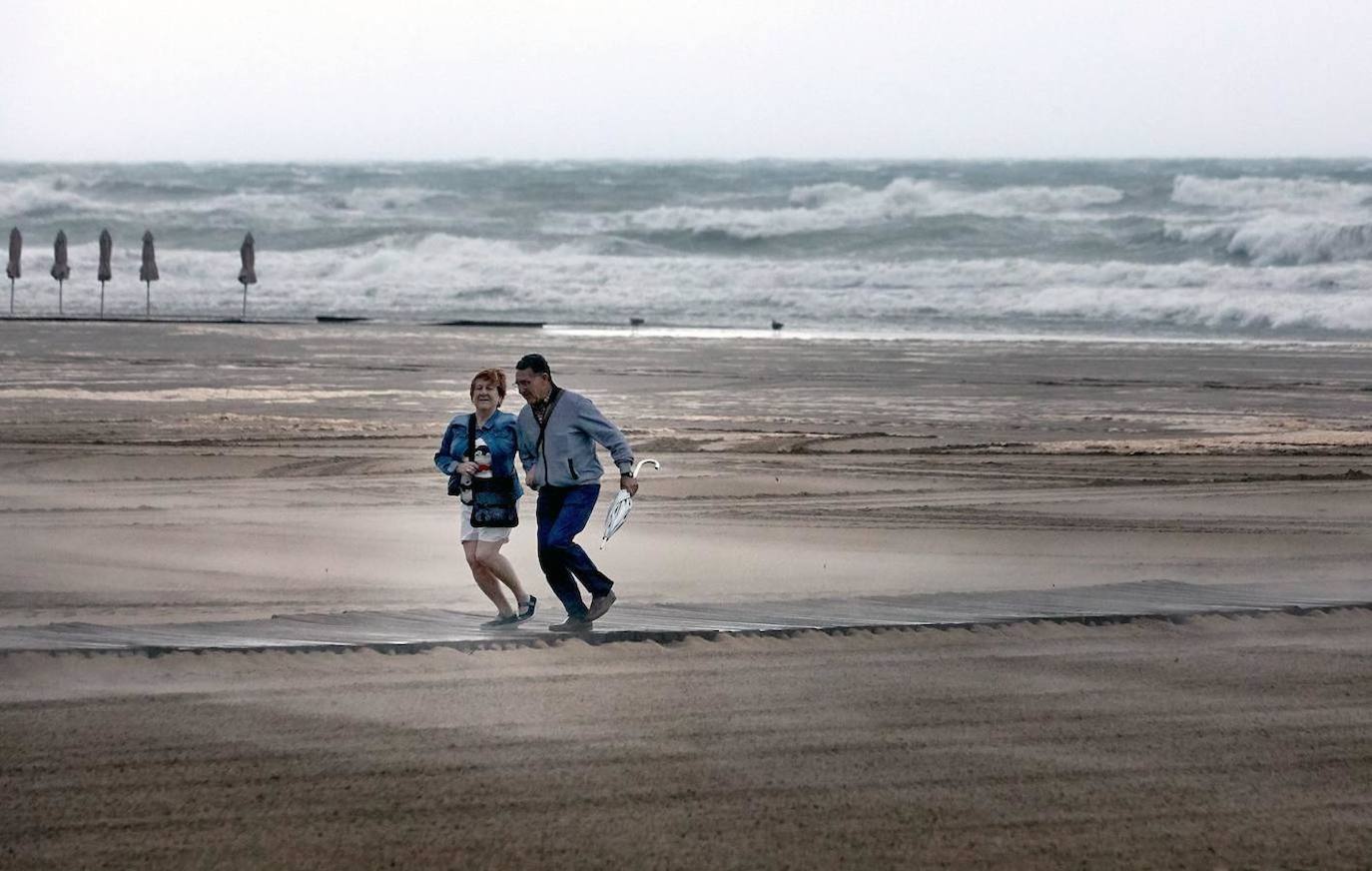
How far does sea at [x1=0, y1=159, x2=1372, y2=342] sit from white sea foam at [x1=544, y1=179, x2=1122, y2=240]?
6.3 inches

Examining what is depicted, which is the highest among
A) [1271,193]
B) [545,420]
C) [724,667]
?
[1271,193]

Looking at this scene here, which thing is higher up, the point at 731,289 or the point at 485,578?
the point at 485,578

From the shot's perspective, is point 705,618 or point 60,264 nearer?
point 705,618

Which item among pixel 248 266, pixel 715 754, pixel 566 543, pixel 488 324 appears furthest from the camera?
pixel 248 266

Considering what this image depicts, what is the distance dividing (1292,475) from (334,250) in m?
39.5

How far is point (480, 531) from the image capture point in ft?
27.7

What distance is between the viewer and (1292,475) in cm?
1419

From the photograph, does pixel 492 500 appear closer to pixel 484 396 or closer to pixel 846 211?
pixel 484 396

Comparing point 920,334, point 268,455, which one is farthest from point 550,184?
point 268,455

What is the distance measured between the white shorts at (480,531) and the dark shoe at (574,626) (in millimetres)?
447

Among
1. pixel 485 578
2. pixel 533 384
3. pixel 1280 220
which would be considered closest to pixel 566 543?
pixel 485 578

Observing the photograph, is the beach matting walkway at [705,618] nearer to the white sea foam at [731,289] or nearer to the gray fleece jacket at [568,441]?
the gray fleece jacket at [568,441]

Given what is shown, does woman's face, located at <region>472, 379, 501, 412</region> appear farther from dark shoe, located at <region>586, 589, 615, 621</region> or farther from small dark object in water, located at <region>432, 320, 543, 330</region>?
small dark object in water, located at <region>432, 320, 543, 330</region>

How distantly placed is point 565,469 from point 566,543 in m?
0.33
